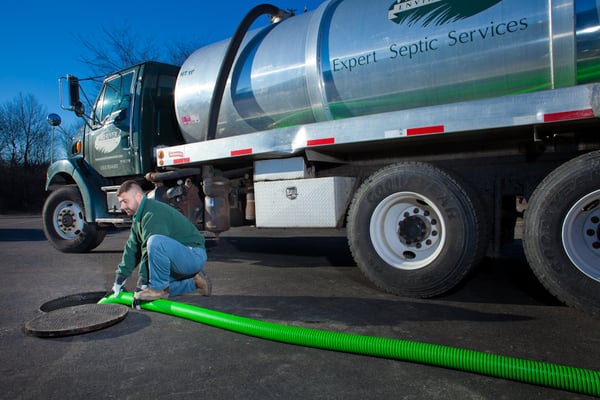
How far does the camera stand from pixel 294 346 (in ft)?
8.94

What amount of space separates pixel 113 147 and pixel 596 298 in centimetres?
662

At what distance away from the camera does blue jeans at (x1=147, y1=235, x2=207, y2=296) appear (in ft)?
11.5

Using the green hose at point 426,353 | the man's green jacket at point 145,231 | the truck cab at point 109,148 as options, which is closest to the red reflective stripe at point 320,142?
the man's green jacket at point 145,231

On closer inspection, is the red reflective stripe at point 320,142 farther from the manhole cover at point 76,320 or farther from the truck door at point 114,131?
the truck door at point 114,131

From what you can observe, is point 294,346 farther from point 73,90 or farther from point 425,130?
point 73,90

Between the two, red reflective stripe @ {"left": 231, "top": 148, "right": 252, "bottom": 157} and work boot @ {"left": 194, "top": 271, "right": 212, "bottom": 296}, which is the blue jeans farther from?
red reflective stripe @ {"left": 231, "top": 148, "right": 252, "bottom": 157}

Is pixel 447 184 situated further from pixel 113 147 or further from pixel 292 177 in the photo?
pixel 113 147

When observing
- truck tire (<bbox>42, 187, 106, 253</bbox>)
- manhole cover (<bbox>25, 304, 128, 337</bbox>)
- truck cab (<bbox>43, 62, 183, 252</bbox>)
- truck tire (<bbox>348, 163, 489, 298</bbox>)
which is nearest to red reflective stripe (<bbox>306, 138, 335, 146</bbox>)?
truck tire (<bbox>348, 163, 489, 298</bbox>)

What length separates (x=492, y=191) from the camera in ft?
13.0

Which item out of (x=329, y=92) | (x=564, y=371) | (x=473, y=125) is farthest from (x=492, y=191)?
(x=564, y=371)

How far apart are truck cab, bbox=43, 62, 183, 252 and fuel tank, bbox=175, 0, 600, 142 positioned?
156 centimetres

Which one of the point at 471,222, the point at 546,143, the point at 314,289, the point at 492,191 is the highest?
the point at 546,143

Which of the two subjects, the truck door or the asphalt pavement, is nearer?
the asphalt pavement

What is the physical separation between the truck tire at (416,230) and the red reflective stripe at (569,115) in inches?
33.2
